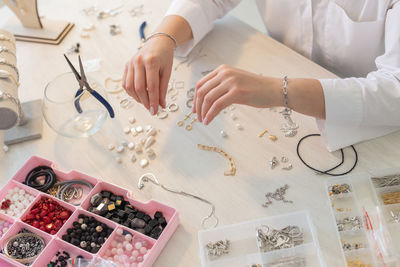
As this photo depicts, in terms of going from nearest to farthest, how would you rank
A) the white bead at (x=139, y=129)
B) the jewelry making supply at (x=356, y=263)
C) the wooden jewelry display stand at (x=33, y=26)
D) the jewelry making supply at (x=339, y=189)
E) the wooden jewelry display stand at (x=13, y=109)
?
the jewelry making supply at (x=356, y=263) < the jewelry making supply at (x=339, y=189) < the wooden jewelry display stand at (x=13, y=109) < the white bead at (x=139, y=129) < the wooden jewelry display stand at (x=33, y=26)

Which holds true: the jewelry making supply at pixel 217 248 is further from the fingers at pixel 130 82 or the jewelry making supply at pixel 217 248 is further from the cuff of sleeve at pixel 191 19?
the cuff of sleeve at pixel 191 19

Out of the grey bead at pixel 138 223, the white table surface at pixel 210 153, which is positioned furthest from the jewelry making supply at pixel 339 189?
the grey bead at pixel 138 223

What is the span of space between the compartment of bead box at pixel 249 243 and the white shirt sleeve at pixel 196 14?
62 centimetres

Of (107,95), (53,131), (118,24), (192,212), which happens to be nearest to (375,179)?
(192,212)

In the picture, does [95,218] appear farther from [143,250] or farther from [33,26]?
[33,26]

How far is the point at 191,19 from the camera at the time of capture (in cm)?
130

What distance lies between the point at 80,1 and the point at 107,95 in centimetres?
58

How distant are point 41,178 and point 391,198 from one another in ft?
2.89

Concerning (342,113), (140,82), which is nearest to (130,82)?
(140,82)

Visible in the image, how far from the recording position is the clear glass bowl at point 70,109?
3.70 feet

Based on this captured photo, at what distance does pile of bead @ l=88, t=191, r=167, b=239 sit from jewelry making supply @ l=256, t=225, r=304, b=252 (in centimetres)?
23

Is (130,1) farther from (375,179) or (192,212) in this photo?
(375,179)

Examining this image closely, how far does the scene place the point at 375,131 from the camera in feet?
3.49

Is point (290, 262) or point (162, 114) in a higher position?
point (162, 114)
